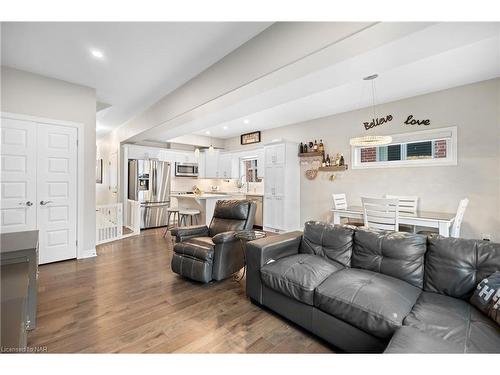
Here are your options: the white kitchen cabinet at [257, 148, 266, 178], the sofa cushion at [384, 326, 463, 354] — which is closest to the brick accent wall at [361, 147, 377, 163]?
the white kitchen cabinet at [257, 148, 266, 178]

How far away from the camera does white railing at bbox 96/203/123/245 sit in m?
4.69

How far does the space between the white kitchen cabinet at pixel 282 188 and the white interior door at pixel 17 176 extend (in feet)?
14.4

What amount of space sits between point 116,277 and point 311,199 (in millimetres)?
4150

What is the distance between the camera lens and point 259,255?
2.25 metres

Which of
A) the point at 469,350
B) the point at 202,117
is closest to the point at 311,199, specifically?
the point at 202,117

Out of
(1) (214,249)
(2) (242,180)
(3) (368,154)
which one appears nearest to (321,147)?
(3) (368,154)

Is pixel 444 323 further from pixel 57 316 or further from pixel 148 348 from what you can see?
pixel 57 316

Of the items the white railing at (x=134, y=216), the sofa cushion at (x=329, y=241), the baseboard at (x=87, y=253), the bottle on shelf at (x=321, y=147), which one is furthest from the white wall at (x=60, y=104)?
the bottle on shelf at (x=321, y=147)

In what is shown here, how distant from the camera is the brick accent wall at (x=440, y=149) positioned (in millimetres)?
3854

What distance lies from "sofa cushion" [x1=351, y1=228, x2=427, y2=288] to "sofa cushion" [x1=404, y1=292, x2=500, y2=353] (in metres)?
0.28

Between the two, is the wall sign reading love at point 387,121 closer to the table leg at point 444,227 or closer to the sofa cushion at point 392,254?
the table leg at point 444,227

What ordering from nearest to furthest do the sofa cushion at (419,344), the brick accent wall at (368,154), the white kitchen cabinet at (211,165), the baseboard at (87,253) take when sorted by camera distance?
1. the sofa cushion at (419,344)
2. the baseboard at (87,253)
3. the brick accent wall at (368,154)
4. the white kitchen cabinet at (211,165)

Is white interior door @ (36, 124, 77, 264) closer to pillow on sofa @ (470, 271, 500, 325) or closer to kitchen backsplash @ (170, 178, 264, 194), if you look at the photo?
kitchen backsplash @ (170, 178, 264, 194)

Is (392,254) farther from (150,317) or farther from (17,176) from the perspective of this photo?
(17,176)
